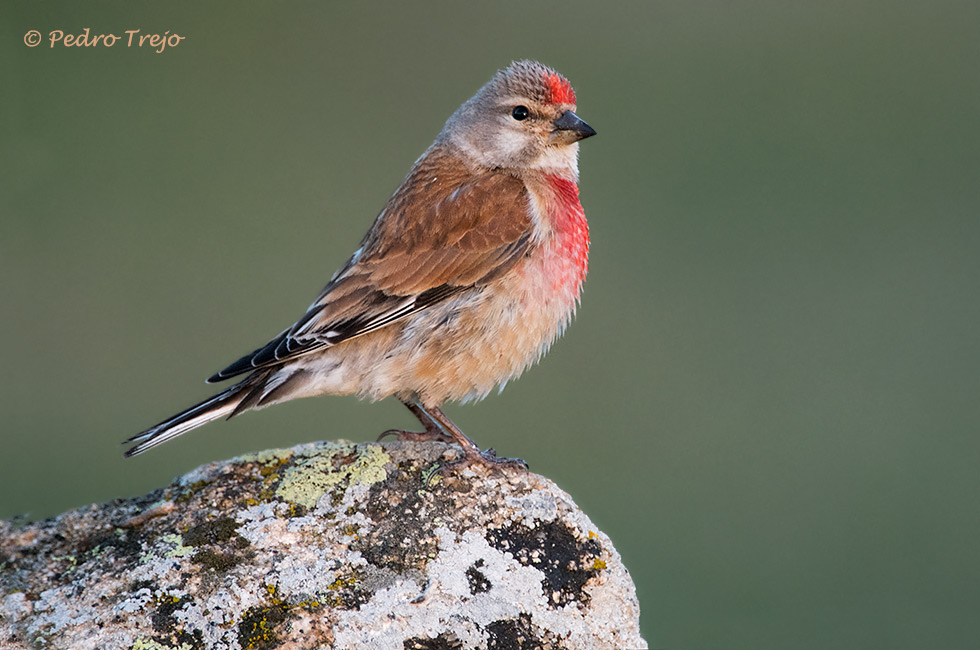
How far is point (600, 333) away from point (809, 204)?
2747 mm

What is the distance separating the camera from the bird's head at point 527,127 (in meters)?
4.65

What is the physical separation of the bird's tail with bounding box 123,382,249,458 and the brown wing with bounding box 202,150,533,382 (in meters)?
0.08

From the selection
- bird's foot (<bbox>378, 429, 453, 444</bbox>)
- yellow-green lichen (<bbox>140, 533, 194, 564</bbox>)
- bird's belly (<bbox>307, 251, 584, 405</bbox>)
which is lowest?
yellow-green lichen (<bbox>140, 533, 194, 564</bbox>)

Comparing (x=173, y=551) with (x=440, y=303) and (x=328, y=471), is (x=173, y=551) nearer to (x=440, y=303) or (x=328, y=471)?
(x=328, y=471)

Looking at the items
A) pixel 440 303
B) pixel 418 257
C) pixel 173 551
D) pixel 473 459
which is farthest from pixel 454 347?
pixel 173 551

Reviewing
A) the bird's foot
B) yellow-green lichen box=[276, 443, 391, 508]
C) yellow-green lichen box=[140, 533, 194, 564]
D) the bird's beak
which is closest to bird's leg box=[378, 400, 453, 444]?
the bird's foot

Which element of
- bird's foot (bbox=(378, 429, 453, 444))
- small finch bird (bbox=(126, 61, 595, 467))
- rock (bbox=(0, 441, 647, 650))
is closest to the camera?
rock (bbox=(0, 441, 647, 650))

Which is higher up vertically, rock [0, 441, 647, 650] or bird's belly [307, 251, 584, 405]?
bird's belly [307, 251, 584, 405]

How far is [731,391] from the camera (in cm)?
770

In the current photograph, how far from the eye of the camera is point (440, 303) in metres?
4.18

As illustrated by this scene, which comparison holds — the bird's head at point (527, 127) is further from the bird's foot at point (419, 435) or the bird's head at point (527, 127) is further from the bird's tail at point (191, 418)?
the bird's tail at point (191, 418)

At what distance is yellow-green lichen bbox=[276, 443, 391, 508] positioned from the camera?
11.4 feet

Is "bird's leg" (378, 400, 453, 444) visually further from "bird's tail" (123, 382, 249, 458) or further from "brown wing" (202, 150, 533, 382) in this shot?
"bird's tail" (123, 382, 249, 458)

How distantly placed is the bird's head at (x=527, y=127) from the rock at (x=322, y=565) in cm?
154
